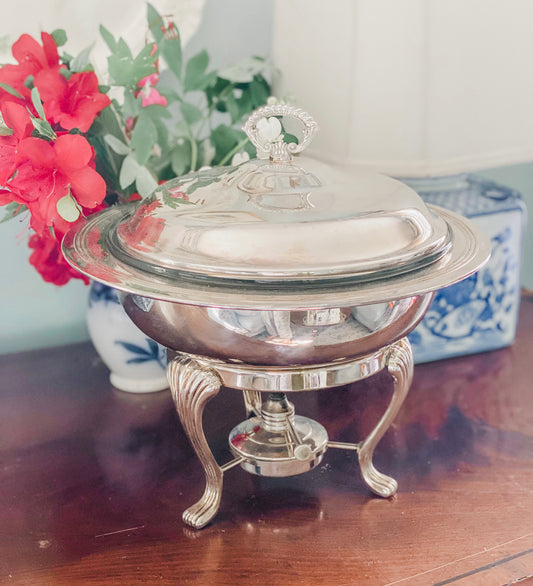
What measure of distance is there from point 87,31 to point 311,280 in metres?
0.49

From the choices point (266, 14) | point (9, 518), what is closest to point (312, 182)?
point (9, 518)

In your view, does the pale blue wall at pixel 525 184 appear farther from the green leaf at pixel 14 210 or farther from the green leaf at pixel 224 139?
the green leaf at pixel 14 210

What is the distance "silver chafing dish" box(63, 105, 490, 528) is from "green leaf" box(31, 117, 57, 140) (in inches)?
3.1

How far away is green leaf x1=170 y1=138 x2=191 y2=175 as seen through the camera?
0.72 meters

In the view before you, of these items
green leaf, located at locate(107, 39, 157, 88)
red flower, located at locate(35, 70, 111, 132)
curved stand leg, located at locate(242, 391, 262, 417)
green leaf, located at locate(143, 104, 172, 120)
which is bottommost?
curved stand leg, located at locate(242, 391, 262, 417)

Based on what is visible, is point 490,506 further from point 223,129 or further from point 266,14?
point 266,14

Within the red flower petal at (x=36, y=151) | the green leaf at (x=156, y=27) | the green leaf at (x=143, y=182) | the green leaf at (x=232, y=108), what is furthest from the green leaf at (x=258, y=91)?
the red flower petal at (x=36, y=151)

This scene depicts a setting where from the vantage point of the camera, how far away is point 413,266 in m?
0.49

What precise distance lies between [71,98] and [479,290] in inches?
20.1

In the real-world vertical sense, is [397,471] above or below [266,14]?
below

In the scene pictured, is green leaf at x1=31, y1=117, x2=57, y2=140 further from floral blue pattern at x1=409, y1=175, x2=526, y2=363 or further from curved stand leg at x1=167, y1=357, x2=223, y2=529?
floral blue pattern at x1=409, y1=175, x2=526, y2=363

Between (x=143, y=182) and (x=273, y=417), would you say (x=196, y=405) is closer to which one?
(x=273, y=417)

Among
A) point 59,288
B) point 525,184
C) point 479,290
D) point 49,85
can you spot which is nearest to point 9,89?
point 49,85

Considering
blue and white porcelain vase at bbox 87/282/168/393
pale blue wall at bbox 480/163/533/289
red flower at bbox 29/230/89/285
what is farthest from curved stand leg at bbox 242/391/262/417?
pale blue wall at bbox 480/163/533/289
